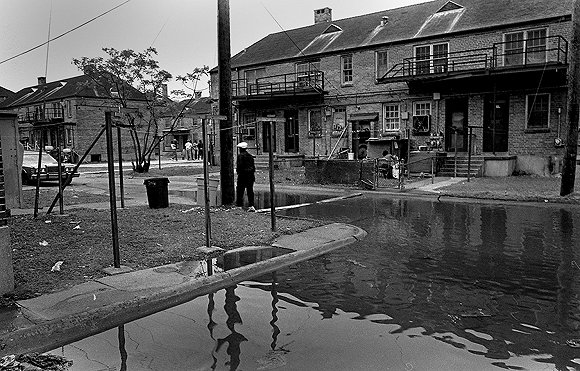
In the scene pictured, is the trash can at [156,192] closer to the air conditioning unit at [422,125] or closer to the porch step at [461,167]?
the porch step at [461,167]

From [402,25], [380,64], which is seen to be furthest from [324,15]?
[380,64]

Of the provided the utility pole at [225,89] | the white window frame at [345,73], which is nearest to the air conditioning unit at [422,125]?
the white window frame at [345,73]

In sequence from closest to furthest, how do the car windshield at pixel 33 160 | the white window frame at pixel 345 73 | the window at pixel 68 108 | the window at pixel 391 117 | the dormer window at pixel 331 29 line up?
the car windshield at pixel 33 160, the window at pixel 391 117, the white window frame at pixel 345 73, the dormer window at pixel 331 29, the window at pixel 68 108

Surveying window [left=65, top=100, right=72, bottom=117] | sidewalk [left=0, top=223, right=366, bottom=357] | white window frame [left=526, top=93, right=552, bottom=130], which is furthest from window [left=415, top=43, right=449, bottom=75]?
window [left=65, top=100, right=72, bottom=117]

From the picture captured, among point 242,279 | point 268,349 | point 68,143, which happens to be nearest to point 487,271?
point 242,279

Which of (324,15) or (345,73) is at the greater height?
(324,15)

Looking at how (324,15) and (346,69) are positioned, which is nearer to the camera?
(346,69)

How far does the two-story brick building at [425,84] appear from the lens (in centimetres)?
2323

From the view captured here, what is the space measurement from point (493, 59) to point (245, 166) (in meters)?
16.0

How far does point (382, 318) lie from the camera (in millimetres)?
5438

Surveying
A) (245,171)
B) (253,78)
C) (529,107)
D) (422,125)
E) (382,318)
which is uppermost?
(253,78)

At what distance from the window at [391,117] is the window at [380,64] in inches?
75.2

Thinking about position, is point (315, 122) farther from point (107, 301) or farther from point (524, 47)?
point (107, 301)

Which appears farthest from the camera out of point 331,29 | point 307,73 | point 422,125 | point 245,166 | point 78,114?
point 78,114
